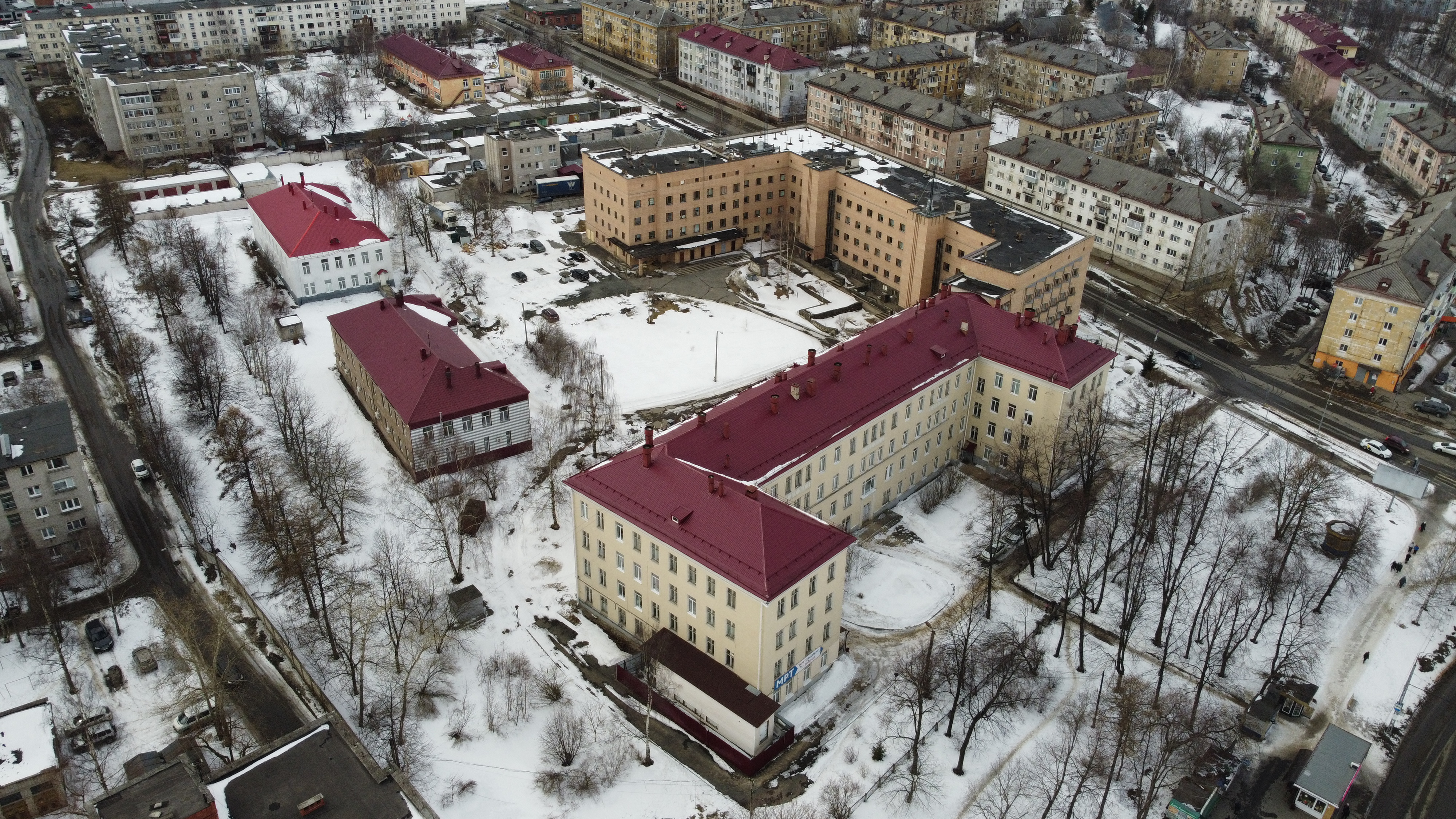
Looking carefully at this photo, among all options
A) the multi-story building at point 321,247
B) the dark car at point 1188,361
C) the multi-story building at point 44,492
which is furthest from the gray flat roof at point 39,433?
the dark car at point 1188,361

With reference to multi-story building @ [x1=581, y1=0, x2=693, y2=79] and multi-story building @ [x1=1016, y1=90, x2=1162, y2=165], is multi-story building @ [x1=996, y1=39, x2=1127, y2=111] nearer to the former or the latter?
multi-story building @ [x1=1016, y1=90, x2=1162, y2=165]

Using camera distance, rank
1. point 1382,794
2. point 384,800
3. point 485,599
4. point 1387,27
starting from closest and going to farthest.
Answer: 1. point 384,800
2. point 1382,794
3. point 485,599
4. point 1387,27

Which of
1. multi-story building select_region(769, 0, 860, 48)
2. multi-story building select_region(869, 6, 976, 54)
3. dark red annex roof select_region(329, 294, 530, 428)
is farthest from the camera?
multi-story building select_region(769, 0, 860, 48)

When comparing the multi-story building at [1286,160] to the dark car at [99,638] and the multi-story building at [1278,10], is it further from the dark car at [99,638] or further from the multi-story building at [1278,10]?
the dark car at [99,638]

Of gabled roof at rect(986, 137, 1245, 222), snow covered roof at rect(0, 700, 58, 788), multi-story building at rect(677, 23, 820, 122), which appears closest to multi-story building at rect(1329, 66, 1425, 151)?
gabled roof at rect(986, 137, 1245, 222)

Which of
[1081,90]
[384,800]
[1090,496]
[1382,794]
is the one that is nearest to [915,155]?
[1081,90]

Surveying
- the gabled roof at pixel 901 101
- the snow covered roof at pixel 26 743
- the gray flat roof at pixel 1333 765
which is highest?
the gabled roof at pixel 901 101

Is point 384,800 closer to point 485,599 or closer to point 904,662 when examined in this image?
point 485,599
